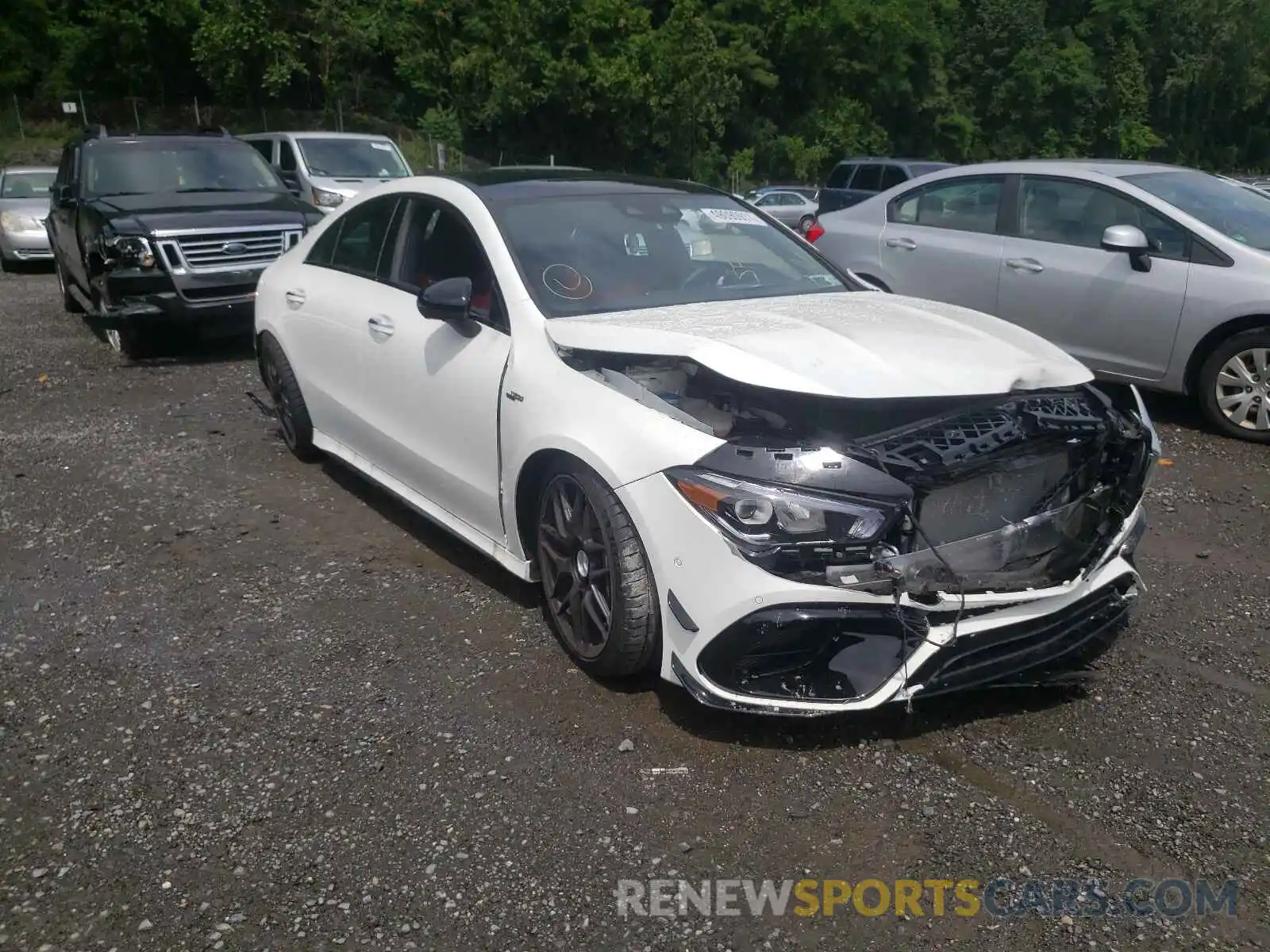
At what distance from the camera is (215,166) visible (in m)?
10.2

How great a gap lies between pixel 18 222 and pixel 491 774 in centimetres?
1622

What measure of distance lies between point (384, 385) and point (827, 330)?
206 centimetres

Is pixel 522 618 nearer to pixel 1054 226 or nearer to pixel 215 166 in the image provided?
pixel 1054 226

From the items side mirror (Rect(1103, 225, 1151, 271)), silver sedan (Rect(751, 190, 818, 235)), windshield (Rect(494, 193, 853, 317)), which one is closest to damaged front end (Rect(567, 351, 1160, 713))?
windshield (Rect(494, 193, 853, 317))

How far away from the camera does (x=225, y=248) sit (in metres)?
8.88

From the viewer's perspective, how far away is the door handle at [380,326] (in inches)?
188

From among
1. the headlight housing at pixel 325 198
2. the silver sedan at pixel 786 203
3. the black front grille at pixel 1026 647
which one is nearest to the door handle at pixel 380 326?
the black front grille at pixel 1026 647

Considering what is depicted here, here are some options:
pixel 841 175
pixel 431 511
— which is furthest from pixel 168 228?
pixel 841 175

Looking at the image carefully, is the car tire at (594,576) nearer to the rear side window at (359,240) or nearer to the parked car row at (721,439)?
the parked car row at (721,439)

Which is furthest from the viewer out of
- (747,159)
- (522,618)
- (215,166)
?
(747,159)

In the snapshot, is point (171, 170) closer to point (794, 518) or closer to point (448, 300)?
point (448, 300)

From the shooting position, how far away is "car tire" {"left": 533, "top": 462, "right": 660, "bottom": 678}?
3.42 metres

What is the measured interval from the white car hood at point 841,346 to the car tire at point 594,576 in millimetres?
520

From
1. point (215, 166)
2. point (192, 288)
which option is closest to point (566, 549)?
point (192, 288)
